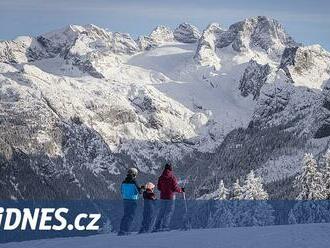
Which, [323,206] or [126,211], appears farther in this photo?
[323,206]

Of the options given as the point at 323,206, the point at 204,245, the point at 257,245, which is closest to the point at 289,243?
the point at 257,245

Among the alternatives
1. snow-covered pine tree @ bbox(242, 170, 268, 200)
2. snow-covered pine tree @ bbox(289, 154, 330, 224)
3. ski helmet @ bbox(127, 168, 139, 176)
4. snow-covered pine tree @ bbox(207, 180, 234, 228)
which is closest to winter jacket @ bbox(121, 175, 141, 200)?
ski helmet @ bbox(127, 168, 139, 176)

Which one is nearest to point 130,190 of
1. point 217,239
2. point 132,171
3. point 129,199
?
point 129,199

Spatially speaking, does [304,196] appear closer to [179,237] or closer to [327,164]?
[327,164]

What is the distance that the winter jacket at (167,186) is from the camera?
29.9 metres

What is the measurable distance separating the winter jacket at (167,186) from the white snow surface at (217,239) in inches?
84.9

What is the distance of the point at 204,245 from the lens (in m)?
24.4

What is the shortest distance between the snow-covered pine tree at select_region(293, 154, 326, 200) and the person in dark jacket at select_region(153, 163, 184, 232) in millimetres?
32823

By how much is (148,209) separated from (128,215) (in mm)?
881

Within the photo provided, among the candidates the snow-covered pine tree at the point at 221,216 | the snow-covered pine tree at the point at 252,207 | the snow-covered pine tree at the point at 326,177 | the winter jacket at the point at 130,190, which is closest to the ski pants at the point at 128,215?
the winter jacket at the point at 130,190

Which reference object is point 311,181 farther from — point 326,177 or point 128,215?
point 128,215

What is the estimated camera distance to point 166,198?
29.9m

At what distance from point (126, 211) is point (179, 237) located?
3149 millimetres

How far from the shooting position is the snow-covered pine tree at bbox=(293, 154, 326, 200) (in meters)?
60.8
